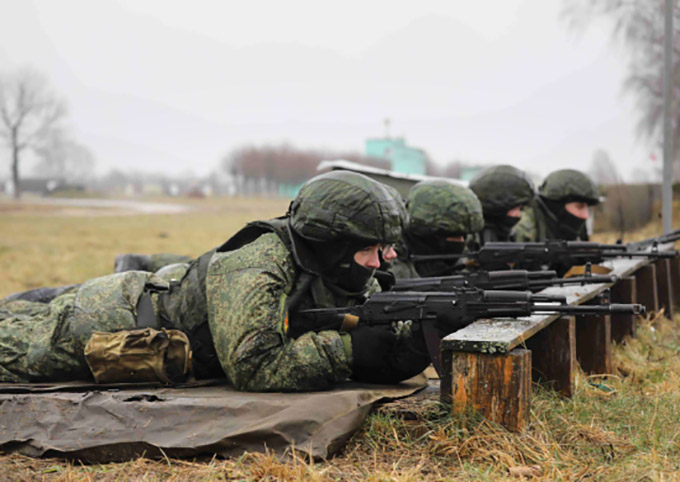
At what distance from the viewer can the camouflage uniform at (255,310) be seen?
396cm

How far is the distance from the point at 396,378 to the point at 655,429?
4.61 feet

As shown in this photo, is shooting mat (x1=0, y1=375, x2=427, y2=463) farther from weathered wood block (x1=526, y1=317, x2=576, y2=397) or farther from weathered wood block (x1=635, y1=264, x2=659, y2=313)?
weathered wood block (x1=635, y1=264, x2=659, y2=313)

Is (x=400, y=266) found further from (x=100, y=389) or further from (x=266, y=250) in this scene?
(x=100, y=389)

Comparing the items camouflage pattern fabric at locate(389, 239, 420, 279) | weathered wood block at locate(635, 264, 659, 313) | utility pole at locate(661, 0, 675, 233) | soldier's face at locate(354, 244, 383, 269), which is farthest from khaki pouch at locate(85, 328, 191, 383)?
utility pole at locate(661, 0, 675, 233)

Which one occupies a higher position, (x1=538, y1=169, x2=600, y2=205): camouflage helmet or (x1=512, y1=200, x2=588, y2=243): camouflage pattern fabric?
(x1=538, y1=169, x2=600, y2=205): camouflage helmet

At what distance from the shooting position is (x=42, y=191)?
53.6 metres

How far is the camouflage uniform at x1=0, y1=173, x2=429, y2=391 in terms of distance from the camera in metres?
3.96

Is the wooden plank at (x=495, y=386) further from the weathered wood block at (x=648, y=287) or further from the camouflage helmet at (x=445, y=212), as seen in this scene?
the weathered wood block at (x=648, y=287)

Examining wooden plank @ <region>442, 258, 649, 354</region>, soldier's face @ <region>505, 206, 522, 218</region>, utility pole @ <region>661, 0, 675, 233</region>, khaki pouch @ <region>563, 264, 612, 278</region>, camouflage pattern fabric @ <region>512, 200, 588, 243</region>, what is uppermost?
utility pole @ <region>661, 0, 675, 233</region>

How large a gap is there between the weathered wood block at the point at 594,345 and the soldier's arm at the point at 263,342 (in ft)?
7.14

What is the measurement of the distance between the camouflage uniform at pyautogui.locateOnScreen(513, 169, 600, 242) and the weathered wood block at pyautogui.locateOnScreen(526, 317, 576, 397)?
3.99m

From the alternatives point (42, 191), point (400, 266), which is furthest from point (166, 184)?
point (400, 266)

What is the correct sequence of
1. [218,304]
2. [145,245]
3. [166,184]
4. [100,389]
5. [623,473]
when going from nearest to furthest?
[623,473] < [218,304] < [100,389] < [145,245] < [166,184]

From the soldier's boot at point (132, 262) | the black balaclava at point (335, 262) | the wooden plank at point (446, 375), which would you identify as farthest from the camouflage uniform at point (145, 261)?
the wooden plank at point (446, 375)
